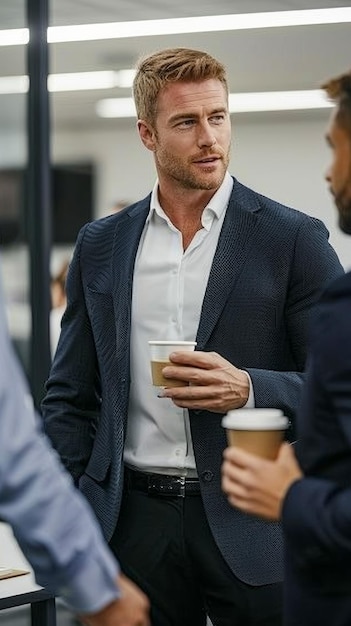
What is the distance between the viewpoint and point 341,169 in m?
1.89

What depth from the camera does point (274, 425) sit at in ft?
6.26

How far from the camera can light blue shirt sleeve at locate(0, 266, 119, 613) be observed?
5.98ft

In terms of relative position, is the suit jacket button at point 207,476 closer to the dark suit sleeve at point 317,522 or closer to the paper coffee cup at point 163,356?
the paper coffee cup at point 163,356

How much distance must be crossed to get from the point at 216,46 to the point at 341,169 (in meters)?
5.61

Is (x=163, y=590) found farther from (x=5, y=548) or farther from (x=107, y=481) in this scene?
(x=5, y=548)

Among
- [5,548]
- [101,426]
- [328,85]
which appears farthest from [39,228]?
[328,85]

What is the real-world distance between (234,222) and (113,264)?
0.89 feet

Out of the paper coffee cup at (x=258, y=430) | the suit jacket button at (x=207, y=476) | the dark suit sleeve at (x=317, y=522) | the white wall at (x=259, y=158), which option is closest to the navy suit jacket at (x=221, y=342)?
the suit jacket button at (x=207, y=476)

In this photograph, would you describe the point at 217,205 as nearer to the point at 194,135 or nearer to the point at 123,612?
the point at 194,135

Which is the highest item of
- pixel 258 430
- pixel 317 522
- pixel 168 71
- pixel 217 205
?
pixel 168 71

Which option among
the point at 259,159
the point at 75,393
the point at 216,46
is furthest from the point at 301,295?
the point at 259,159

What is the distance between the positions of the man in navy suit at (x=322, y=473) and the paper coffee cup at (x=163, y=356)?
24.5 inches

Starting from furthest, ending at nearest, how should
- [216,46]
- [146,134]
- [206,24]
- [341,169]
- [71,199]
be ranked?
[71,199]
[216,46]
[206,24]
[146,134]
[341,169]

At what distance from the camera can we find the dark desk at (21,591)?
2.85 meters
